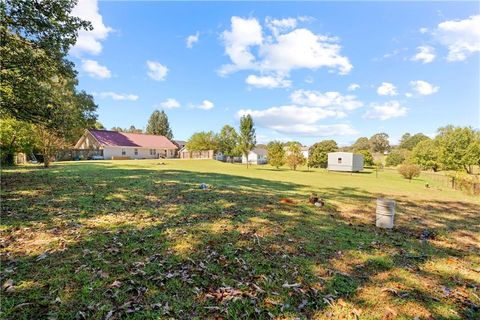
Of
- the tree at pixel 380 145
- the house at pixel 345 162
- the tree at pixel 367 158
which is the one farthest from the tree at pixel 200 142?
the tree at pixel 380 145

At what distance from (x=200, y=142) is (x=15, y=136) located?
3826 cm

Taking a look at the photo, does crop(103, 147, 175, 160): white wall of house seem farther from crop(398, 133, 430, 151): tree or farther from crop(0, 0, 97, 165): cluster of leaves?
crop(398, 133, 430, 151): tree

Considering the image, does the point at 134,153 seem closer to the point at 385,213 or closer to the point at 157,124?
the point at 157,124

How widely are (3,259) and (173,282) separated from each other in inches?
96.7

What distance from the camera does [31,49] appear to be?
8086 millimetres

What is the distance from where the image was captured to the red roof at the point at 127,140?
42281 millimetres

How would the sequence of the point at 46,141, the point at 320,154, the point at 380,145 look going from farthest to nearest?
1. the point at 380,145
2. the point at 320,154
3. the point at 46,141

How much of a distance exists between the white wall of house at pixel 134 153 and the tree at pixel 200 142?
14.3ft

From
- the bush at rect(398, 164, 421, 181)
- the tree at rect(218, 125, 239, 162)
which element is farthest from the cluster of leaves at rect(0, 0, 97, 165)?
the tree at rect(218, 125, 239, 162)

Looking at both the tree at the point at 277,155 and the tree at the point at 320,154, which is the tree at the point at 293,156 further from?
the tree at the point at 320,154

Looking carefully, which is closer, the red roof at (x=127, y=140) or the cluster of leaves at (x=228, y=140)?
the cluster of leaves at (x=228, y=140)

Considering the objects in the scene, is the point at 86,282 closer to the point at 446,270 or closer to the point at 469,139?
the point at 446,270

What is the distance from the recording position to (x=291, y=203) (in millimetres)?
8039

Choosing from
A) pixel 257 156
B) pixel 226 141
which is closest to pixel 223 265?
pixel 226 141
